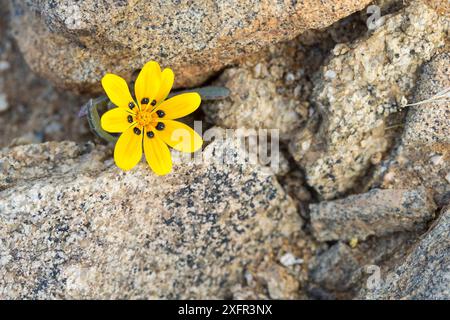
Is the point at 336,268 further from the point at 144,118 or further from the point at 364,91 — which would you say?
the point at 144,118

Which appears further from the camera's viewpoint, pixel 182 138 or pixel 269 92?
pixel 269 92

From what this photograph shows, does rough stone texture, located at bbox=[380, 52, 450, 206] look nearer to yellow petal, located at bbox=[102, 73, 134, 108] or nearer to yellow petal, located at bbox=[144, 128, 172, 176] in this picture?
yellow petal, located at bbox=[144, 128, 172, 176]

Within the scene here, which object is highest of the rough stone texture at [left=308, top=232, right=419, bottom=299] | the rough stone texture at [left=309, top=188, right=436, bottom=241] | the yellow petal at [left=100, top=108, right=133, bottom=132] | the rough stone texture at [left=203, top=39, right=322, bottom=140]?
the rough stone texture at [left=203, top=39, right=322, bottom=140]

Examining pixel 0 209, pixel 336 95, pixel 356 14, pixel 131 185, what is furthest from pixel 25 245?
pixel 356 14

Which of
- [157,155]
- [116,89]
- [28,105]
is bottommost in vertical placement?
[157,155]

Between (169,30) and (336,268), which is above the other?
(169,30)

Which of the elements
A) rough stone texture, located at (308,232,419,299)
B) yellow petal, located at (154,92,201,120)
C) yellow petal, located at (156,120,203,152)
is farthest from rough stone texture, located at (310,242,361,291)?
yellow petal, located at (154,92,201,120)

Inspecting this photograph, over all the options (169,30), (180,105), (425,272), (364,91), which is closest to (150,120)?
(180,105)
